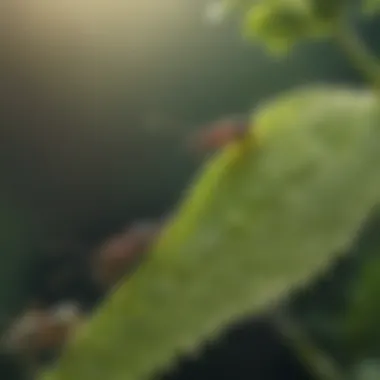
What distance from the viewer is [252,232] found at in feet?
1.49

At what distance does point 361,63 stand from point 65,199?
275mm

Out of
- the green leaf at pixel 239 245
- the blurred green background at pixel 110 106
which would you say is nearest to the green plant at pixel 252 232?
the green leaf at pixel 239 245

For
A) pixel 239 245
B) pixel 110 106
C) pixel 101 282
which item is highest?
pixel 110 106

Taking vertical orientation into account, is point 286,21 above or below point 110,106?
below

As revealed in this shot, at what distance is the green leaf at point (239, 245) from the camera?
17.4 inches

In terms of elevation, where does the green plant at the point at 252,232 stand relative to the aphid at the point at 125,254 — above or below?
below

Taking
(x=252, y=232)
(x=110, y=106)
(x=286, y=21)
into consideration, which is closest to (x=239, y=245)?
(x=252, y=232)

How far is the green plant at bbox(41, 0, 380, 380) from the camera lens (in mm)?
443

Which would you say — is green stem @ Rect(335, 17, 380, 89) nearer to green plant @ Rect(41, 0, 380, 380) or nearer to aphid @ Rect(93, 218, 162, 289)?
green plant @ Rect(41, 0, 380, 380)

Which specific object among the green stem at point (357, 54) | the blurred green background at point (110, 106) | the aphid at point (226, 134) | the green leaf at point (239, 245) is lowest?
the green leaf at point (239, 245)

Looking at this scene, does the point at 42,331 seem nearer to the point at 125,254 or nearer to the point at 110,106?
the point at 125,254

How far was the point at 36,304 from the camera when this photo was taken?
65 centimetres

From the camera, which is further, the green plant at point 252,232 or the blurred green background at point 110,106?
the blurred green background at point 110,106

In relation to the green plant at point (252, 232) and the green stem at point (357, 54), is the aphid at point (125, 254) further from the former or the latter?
the green stem at point (357, 54)
